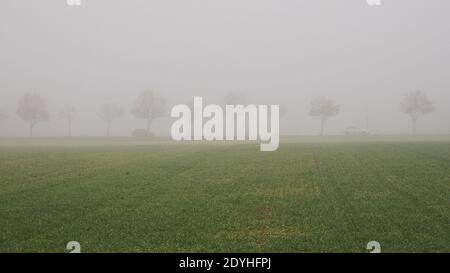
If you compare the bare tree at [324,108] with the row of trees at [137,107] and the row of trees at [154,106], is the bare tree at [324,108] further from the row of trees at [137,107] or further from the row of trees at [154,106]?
the row of trees at [137,107]

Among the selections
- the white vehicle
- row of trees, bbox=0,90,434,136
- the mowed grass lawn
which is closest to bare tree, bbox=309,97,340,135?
row of trees, bbox=0,90,434,136

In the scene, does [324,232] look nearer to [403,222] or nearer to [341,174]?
[403,222]

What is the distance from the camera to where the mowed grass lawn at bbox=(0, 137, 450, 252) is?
58.4 ft

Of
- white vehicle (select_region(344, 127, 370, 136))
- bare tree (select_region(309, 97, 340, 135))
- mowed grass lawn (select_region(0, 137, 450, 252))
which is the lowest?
mowed grass lawn (select_region(0, 137, 450, 252))

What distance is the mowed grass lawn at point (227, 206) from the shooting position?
1781 cm

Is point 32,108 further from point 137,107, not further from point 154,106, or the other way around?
point 154,106

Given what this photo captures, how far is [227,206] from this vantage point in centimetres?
2438

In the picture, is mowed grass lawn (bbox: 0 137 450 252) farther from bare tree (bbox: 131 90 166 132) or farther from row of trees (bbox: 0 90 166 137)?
row of trees (bbox: 0 90 166 137)

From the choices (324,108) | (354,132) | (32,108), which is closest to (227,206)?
(354,132)

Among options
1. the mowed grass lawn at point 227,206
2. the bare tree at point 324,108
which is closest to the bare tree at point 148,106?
the bare tree at point 324,108

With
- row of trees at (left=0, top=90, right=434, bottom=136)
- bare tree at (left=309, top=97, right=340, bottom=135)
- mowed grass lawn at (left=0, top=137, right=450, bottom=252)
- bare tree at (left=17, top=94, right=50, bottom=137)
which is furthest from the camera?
bare tree at (left=309, top=97, right=340, bottom=135)

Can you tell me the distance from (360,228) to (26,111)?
132m

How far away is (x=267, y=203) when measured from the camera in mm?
24969
